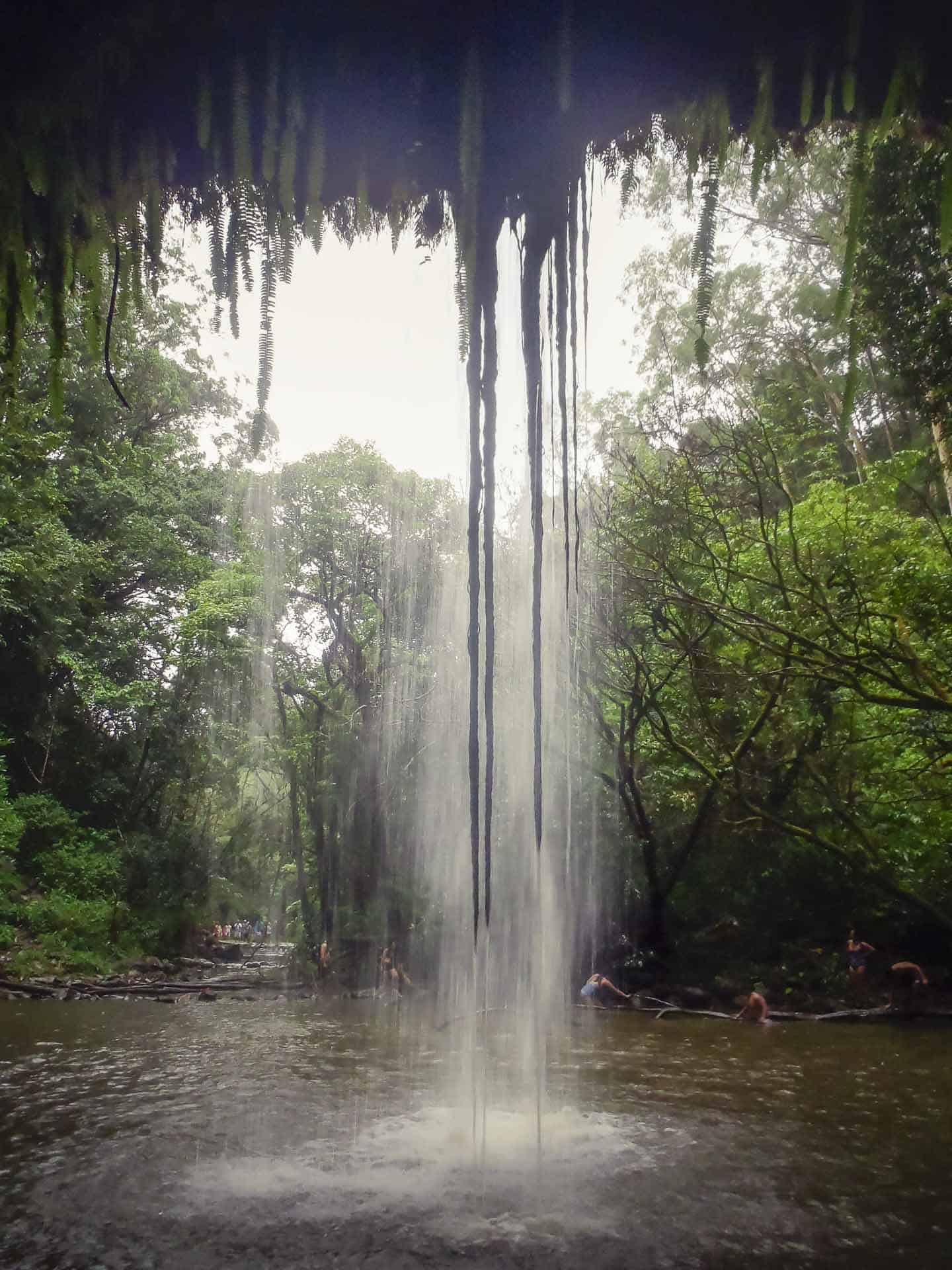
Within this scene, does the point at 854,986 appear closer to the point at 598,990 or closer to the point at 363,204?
the point at 598,990

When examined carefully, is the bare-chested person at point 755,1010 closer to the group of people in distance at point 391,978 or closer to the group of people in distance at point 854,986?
the group of people in distance at point 854,986

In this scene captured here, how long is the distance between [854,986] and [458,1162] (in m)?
12.3

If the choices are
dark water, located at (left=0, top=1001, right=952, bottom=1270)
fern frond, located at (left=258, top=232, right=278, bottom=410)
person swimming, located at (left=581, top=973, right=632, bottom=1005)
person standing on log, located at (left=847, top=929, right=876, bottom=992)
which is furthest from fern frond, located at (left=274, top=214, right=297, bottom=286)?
person standing on log, located at (left=847, top=929, right=876, bottom=992)

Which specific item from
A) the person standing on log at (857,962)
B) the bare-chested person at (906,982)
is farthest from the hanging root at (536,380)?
the person standing on log at (857,962)

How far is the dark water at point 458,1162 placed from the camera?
14.6 ft

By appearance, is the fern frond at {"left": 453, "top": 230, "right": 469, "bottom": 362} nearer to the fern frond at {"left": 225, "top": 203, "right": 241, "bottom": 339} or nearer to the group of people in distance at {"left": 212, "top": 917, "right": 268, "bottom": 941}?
the fern frond at {"left": 225, "top": 203, "right": 241, "bottom": 339}

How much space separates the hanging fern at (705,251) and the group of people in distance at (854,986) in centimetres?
1369

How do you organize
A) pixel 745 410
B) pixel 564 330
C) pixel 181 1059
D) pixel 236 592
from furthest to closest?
pixel 236 592 → pixel 745 410 → pixel 181 1059 → pixel 564 330

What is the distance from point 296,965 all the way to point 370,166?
2184 cm

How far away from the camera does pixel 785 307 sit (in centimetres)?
1862

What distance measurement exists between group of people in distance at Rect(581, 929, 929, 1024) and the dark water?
4.08m

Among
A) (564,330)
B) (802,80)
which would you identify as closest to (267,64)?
(564,330)

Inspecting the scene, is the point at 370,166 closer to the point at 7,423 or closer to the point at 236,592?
the point at 7,423

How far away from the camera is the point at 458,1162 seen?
19.3ft
